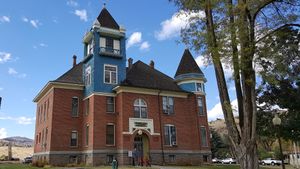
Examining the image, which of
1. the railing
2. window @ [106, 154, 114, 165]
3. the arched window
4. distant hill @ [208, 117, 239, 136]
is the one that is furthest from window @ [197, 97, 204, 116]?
distant hill @ [208, 117, 239, 136]

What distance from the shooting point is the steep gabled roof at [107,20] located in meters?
36.7

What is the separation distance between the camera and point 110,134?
112 feet

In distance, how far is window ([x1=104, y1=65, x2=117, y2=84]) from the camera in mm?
35275

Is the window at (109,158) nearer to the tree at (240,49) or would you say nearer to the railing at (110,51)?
the railing at (110,51)

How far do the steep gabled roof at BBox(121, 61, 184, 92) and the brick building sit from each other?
0.13 meters

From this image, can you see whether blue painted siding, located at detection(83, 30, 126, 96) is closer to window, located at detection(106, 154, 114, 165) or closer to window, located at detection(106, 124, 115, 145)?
window, located at detection(106, 124, 115, 145)

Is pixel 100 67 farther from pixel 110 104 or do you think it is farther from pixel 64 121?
pixel 64 121

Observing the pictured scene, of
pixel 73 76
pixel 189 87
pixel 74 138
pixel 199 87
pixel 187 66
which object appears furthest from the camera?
pixel 187 66

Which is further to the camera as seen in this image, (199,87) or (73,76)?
(199,87)

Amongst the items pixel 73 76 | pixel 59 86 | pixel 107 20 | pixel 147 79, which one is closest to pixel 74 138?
pixel 59 86

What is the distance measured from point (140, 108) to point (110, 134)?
13.9ft

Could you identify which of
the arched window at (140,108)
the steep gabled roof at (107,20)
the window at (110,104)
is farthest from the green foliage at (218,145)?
the steep gabled roof at (107,20)

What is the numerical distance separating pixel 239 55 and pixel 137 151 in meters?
22.5

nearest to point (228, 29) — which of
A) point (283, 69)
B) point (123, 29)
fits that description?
point (283, 69)
